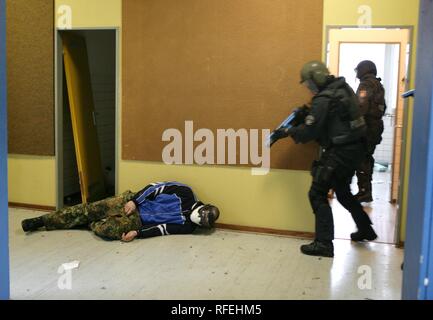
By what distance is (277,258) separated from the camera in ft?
12.8

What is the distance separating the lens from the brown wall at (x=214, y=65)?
14.3 feet

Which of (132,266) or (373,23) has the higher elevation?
(373,23)

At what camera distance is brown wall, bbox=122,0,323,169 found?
4.37m

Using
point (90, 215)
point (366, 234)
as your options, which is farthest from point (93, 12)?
point (366, 234)

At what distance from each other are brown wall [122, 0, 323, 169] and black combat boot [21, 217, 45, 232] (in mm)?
1029

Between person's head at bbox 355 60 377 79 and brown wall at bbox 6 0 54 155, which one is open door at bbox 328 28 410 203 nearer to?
person's head at bbox 355 60 377 79

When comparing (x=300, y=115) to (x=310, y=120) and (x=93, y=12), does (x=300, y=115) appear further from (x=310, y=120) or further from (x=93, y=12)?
(x=93, y=12)

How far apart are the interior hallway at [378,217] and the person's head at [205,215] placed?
45.6 inches

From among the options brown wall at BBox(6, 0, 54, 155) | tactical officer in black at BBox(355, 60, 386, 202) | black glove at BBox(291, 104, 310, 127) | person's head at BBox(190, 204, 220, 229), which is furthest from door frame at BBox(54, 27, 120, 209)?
tactical officer in black at BBox(355, 60, 386, 202)

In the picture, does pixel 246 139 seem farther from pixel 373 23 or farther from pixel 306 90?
pixel 373 23

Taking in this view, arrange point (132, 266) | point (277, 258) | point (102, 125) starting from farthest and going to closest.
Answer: point (102, 125)
point (277, 258)
point (132, 266)

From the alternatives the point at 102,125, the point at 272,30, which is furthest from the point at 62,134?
the point at 272,30

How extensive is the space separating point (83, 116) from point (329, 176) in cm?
280

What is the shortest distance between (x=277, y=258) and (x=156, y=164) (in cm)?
161
